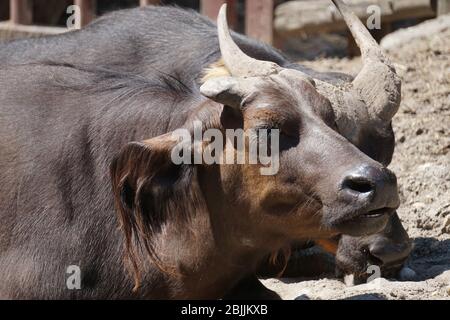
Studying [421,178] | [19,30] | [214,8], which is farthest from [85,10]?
[421,178]

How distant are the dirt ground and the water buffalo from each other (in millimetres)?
759

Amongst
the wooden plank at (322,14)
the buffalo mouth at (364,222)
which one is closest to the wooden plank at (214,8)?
the wooden plank at (322,14)

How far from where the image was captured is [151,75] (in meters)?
7.24

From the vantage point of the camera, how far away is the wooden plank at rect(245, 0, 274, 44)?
11891mm

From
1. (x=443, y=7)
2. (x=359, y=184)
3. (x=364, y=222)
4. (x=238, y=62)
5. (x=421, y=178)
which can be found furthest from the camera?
(x=443, y=7)

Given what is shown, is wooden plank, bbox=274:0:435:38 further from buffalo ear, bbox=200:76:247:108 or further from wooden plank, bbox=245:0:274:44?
buffalo ear, bbox=200:76:247:108

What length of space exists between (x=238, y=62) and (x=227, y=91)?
0.29 m

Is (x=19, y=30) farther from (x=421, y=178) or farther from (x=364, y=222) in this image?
(x=364, y=222)

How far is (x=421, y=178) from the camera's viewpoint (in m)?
8.47

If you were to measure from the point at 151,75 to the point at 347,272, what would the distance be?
1671 mm

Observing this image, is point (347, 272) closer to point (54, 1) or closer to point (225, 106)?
point (225, 106)

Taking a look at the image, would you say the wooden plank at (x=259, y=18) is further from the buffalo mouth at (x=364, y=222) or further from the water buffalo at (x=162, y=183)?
the buffalo mouth at (x=364, y=222)

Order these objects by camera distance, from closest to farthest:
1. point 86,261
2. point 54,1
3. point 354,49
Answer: point 86,261 → point 354,49 → point 54,1
